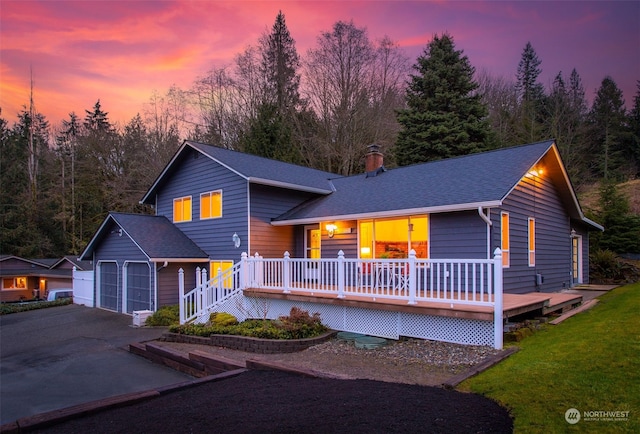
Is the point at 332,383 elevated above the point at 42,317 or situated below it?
above

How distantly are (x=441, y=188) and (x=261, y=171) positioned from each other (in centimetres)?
644

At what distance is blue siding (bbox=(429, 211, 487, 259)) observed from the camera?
995 centimetres

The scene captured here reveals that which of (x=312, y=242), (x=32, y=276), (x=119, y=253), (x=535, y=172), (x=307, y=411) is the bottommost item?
(x=32, y=276)

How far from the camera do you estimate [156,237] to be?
15.3m

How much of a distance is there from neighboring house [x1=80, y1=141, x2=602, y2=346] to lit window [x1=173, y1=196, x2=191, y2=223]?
45mm

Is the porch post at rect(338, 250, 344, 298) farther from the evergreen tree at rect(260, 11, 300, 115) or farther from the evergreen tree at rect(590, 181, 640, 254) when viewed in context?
the evergreen tree at rect(260, 11, 300, 115)

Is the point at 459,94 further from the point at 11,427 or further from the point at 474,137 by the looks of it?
the point at 11,427

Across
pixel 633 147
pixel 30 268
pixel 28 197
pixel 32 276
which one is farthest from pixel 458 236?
pixel 28 197

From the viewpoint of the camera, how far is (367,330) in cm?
898

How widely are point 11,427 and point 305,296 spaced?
6.23 m

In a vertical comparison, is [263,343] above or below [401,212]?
below

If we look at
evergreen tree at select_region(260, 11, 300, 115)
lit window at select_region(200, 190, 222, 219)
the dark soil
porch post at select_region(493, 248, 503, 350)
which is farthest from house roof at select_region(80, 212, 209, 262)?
evergreen tree at select_region(260, 11, 300, 115)

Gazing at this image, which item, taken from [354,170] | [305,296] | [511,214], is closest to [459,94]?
[354,170]

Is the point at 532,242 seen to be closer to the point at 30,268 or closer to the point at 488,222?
the point at 488,222
